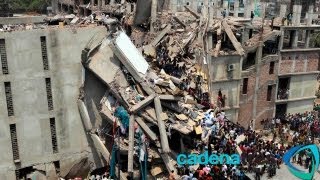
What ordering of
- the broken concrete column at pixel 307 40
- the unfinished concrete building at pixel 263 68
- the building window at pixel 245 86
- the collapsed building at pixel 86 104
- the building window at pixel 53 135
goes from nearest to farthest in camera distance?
the collapsed building at pixel 86 104 < the building window at pixel 53 135 < the unfinished concrete building at pixel 263 68 < the building window at pixel 245 86 < the broken concrete column at pixel 307 40

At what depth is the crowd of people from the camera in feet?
62.1

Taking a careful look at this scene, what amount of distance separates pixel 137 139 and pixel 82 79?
4032mm

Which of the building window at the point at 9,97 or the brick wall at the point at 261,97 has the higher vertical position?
the building window at the point at 9,97

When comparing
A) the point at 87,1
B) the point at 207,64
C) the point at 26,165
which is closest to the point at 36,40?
the point at 26,165

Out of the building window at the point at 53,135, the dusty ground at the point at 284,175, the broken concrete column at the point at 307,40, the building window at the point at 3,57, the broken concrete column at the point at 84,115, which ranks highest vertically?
→ the building window at the point at 3,57

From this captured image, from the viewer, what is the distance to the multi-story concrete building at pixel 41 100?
18.1 meters

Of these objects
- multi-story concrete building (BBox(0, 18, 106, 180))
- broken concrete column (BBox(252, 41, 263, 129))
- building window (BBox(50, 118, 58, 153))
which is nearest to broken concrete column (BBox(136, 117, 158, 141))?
multi-story concrete building (BBox(0, 18, 106, 180))

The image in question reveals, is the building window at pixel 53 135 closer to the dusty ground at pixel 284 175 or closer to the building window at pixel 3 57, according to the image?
the building window at pixel 3 57

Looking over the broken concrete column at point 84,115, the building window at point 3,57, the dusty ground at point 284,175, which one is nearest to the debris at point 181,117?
the broken concrete column at point 84,115

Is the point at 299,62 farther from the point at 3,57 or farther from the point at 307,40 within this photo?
the point at 3,57

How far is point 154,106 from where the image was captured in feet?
61.2

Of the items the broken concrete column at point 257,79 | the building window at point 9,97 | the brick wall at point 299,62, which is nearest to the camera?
the building window at point 9,97

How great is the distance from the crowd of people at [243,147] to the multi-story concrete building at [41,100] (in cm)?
604

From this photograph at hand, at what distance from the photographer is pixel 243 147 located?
74.8 ft
